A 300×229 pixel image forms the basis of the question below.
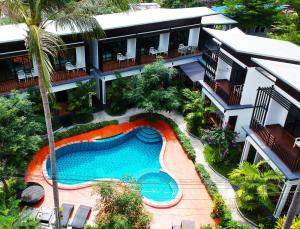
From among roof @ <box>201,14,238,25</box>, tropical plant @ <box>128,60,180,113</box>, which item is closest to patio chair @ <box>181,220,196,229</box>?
tropical plant @ <box>128,60,180,113</box>

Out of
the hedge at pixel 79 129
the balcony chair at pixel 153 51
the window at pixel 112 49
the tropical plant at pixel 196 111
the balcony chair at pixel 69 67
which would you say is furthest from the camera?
the balcony chair at pixel 153 51

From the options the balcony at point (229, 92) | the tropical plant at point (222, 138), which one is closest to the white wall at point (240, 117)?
the balcony at point (229, 92)

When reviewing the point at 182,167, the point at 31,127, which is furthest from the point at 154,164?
the point at 31,127

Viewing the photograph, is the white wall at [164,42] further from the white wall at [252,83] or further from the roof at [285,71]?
the roof at [285,71]

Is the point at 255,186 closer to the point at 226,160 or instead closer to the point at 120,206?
the point at 226,160

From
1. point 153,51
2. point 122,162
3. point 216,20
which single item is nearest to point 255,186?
point 122,162

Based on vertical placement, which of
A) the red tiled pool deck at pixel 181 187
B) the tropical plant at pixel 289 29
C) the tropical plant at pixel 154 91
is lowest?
the red tiled pool deck at pixel 181 187

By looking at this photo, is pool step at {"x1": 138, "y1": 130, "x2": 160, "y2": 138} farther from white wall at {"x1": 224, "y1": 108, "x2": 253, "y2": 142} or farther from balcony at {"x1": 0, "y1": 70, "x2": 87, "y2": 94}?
balcony at {"x1": 0, "y1": 70, "x2": 87, "y2": 94}
